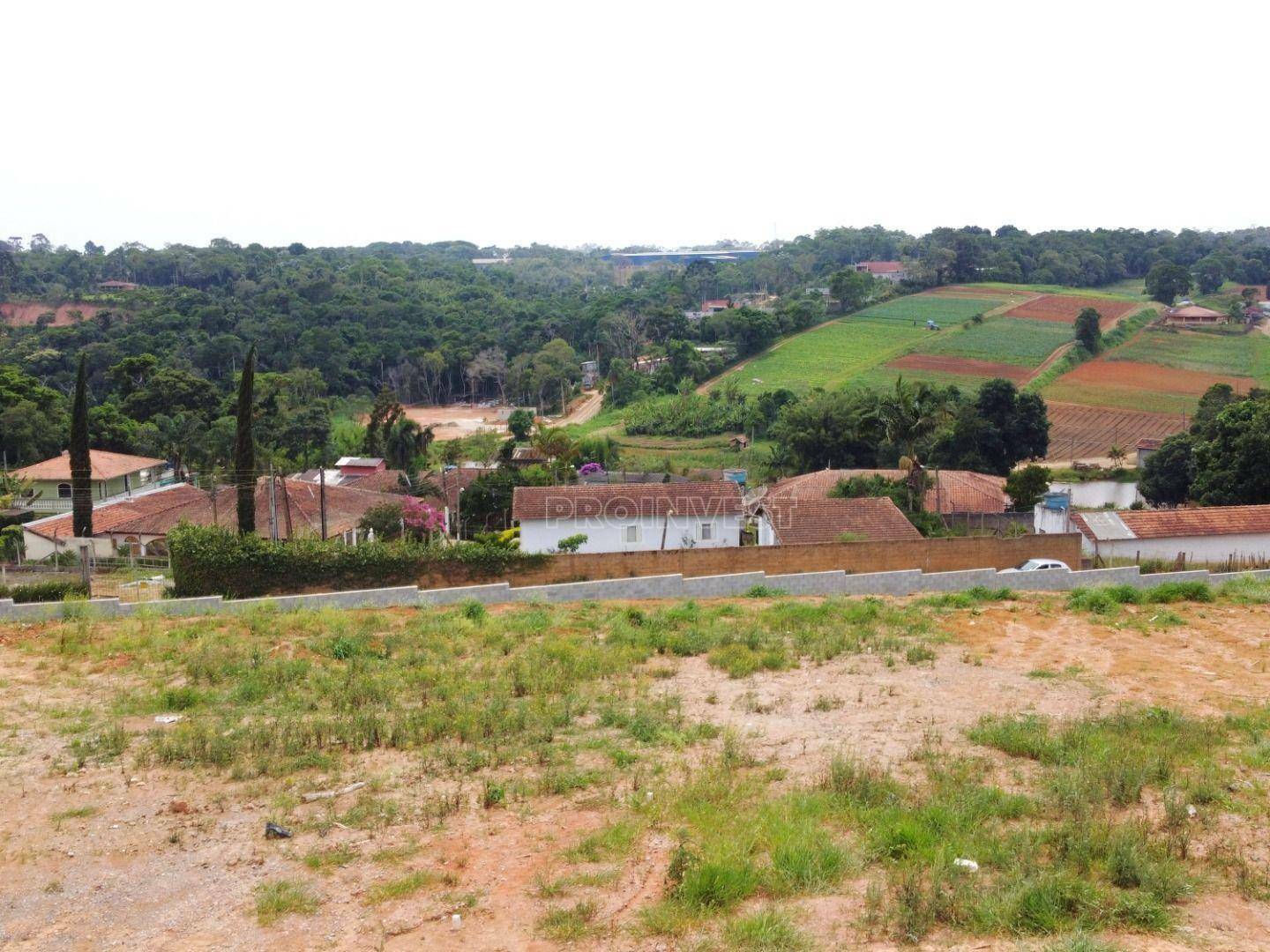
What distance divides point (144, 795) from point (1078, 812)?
8.70 metres

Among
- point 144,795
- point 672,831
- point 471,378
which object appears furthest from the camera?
point 471,378

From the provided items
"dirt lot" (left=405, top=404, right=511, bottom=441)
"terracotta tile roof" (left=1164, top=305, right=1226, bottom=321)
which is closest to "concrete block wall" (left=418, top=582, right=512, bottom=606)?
"dirt lot" (left=405, top=404, right=511, bottom=441)

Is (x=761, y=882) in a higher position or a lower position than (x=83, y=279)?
lower

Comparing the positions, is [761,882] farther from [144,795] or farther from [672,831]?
[144,795]

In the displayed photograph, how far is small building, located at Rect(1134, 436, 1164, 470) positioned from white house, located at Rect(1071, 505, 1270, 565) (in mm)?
14651

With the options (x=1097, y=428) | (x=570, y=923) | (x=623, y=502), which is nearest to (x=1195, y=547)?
(x=623, y=502)

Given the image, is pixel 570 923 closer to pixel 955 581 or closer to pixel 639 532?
pixel 955 581

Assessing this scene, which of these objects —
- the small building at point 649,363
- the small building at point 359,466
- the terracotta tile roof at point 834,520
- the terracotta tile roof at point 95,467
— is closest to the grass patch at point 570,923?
the terracotta tile roof at point 834,520

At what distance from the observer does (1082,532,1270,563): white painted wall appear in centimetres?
2514

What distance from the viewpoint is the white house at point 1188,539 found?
82.5ft

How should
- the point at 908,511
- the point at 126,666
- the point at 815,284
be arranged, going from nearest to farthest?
1. the point at 126,666
2. the point at 908,511
3. the point at 815,284

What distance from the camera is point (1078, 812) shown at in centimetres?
934

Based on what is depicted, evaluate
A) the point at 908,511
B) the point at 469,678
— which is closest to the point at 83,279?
the point at 908,511

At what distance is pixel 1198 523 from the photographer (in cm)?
2544
